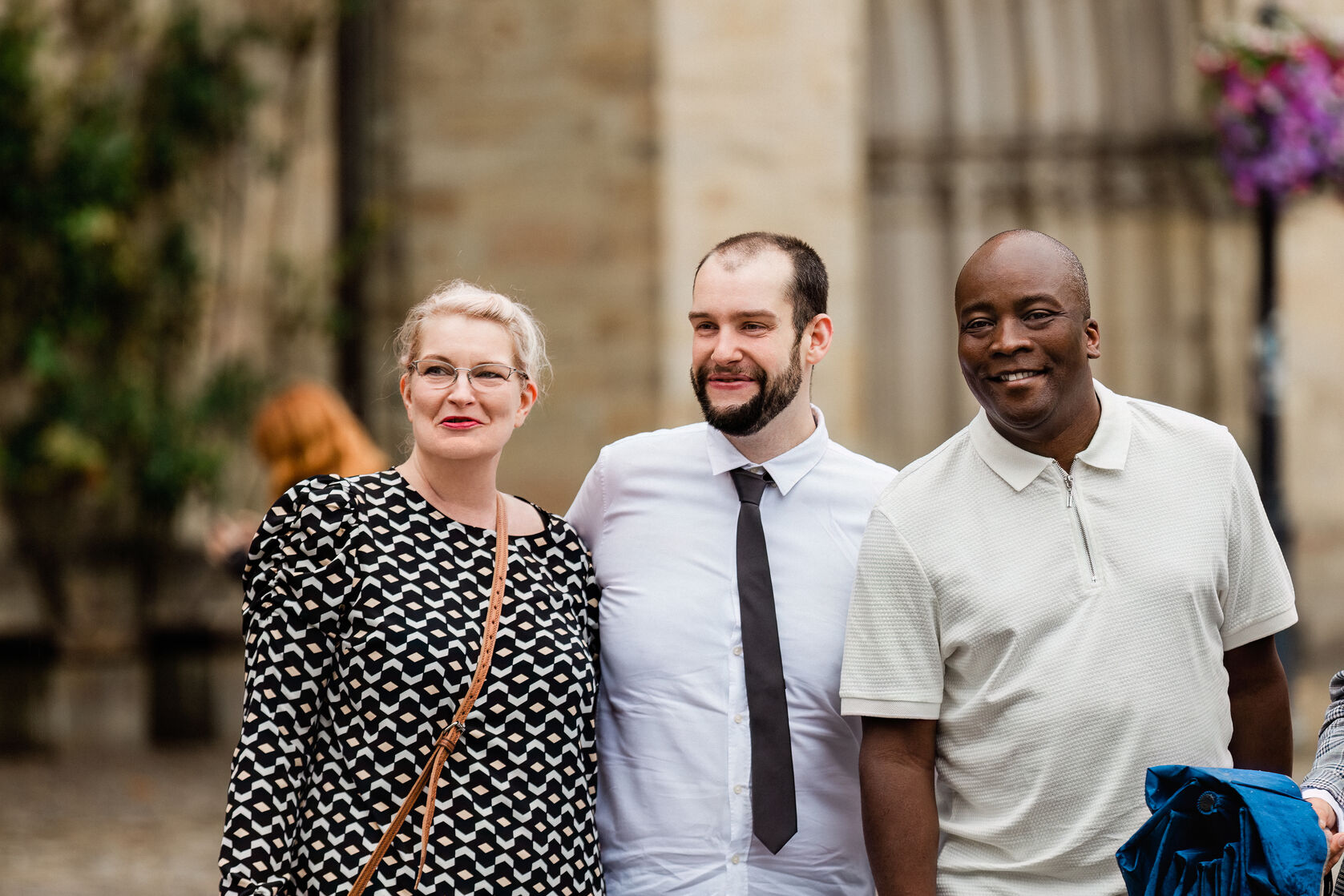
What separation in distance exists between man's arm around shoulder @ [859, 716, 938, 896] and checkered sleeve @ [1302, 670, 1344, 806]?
1.79 feet

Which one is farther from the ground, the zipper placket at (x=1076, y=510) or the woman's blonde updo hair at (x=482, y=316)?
the woman's blonde updo hair at (x=482, y=316)

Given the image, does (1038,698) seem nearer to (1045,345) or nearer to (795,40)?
(1045,345)

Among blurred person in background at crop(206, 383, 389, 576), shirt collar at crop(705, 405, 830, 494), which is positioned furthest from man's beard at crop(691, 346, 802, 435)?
blurred person in background at crop(206, 383, 389, 576)

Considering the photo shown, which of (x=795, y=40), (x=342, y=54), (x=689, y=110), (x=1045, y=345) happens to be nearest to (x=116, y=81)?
(x=342, y=54)

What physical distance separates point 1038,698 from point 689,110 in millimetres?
6111

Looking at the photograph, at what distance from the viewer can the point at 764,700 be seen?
272 centimetres

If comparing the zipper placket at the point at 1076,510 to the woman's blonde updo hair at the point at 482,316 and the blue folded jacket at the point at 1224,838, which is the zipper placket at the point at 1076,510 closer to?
the blue folded jacket at the point at 1224,838

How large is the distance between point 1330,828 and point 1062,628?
1.51 feet

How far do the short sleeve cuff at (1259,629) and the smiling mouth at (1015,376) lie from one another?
495 mm

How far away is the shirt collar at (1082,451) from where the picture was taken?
2.47 meters

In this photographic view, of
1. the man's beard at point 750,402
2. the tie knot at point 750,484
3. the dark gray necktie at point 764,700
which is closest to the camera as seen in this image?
the dark gray necktie at point 764,700

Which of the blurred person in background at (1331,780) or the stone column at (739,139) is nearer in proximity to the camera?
the blurred person in background at (1331,780)

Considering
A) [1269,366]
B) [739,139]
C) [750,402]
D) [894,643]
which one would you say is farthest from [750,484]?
[1269,366]

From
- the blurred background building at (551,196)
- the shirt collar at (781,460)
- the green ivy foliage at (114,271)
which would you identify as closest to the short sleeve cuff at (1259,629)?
the shirt collar at (781,460)
